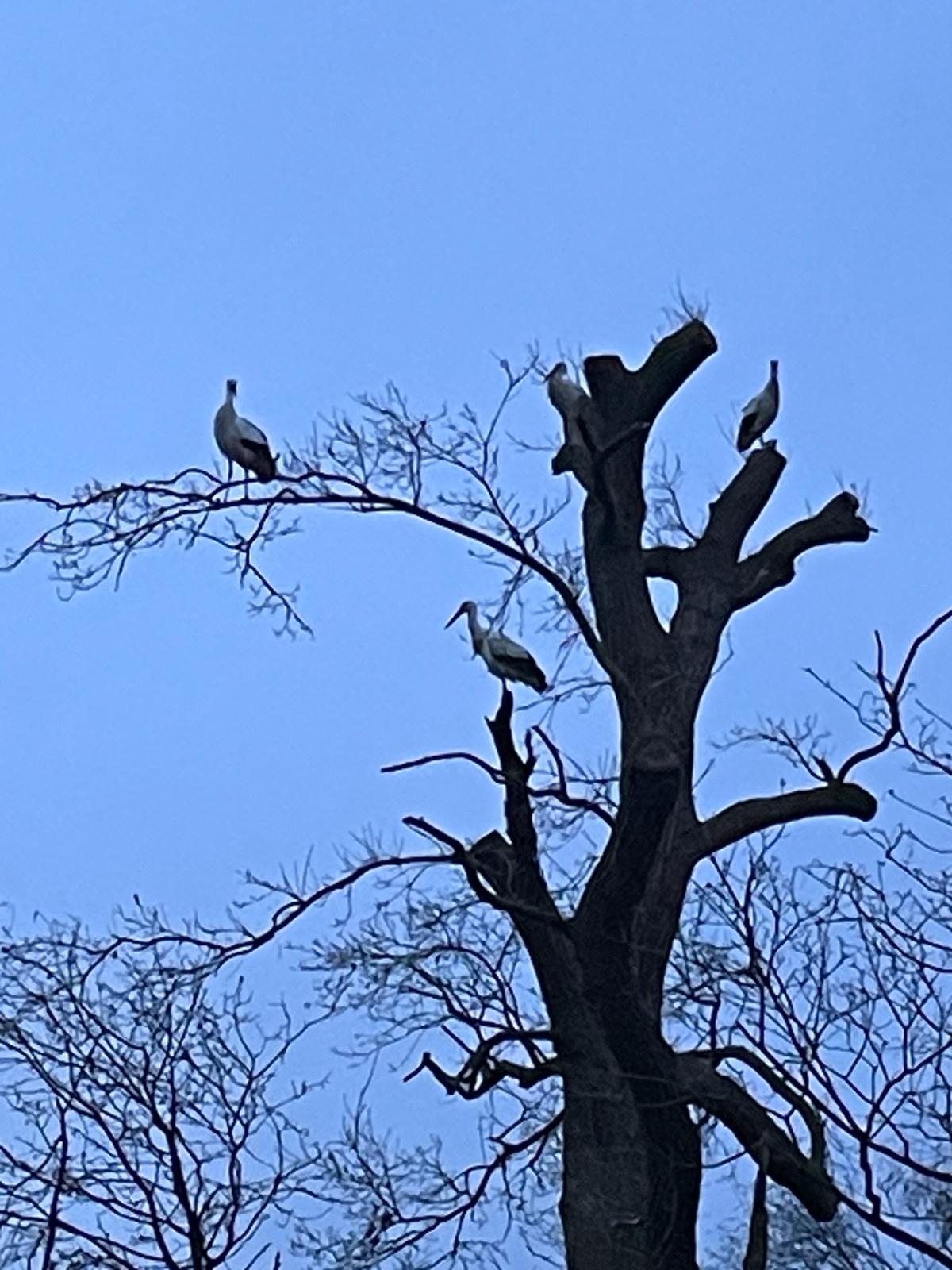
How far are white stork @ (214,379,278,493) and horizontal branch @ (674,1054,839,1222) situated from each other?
332 cm

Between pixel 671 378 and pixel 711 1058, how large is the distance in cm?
285

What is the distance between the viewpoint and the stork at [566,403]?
338 inches

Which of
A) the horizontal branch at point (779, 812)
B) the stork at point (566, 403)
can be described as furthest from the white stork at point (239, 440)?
the horizontal branch at point (779, 812)

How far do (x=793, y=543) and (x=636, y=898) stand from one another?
79.7 inches

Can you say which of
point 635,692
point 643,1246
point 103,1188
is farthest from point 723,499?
point 103,1188

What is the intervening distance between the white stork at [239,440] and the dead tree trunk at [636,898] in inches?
62.7

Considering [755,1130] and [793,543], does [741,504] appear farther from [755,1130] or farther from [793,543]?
[755,1130]

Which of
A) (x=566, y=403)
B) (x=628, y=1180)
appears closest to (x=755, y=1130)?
(x=628, y=1180)

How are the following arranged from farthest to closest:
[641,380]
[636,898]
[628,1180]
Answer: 1. [641,380]
2. [636,898]
3. [628,1180]

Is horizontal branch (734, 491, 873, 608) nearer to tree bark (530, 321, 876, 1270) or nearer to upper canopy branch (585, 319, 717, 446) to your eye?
tree bark (530, 321, 876, 1270)

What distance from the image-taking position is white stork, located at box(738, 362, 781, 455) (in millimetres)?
10641

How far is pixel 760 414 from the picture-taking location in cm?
1074

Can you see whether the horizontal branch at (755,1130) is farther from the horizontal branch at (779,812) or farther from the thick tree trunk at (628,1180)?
the horizontal branch at (779,812)

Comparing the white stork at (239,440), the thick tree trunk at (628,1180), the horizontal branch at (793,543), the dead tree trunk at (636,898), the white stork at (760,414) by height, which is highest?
the white stork at (760,414)
